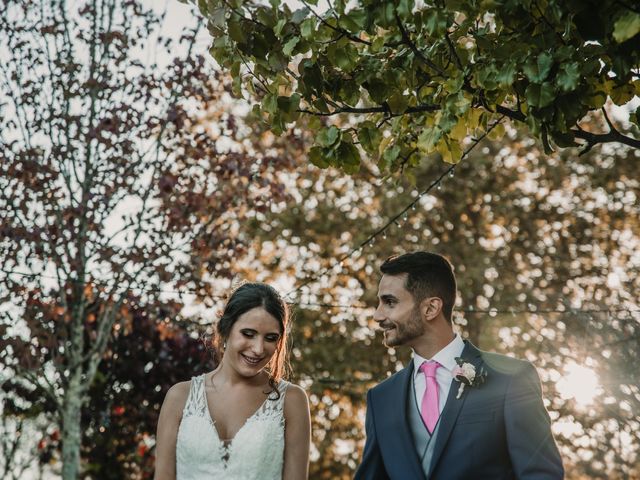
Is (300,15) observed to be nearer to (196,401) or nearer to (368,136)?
(368,136)

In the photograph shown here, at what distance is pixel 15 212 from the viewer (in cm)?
859

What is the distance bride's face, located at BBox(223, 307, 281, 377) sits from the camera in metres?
4.54

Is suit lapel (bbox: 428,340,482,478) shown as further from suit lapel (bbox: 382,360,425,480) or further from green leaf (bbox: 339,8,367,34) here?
green leaf (bbox: 339,8,367,34)

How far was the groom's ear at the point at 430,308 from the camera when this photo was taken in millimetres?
4203

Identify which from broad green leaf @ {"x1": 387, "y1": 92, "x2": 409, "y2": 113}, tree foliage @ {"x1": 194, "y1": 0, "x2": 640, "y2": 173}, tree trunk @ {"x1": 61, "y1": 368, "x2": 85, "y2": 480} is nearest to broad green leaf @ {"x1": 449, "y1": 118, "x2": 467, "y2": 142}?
tree foliage @ {"x1": 194, "y1": 0, "x2": 640, "y2": 173}

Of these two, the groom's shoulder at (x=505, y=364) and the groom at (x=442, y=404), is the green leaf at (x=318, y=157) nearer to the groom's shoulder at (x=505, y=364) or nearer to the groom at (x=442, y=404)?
the groom at (x=442, y=404)

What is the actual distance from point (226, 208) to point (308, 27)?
234 inches

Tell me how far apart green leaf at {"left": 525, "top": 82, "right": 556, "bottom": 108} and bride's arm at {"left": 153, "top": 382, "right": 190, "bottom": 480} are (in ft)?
8.38

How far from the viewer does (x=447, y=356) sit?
412cm

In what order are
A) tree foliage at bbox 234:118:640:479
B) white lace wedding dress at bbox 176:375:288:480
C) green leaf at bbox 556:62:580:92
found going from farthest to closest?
tree foliage at bbox 234:118:640:479 → white lace wedding dress at bbox 176:375:288:480 → green leaf at bbox 556:62:580:92

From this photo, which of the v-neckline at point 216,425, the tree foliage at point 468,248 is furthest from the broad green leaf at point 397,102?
the tree foliage at point 468,248

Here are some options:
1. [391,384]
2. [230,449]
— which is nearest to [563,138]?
[391,384]

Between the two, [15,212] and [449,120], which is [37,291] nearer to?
[15,212]

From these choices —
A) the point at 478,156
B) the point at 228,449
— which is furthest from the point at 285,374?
the point at 478,156
